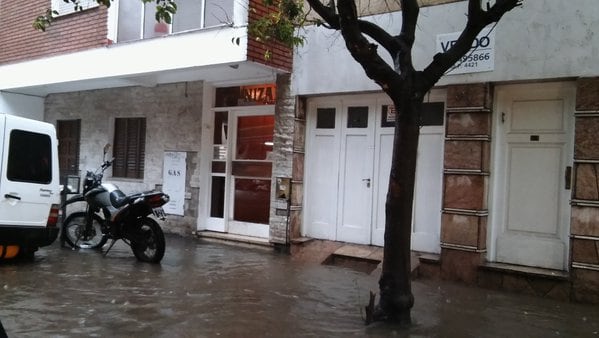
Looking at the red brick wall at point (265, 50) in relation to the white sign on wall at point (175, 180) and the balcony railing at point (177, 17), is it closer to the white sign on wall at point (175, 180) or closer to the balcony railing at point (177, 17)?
the balcony railing at point (177, 17)

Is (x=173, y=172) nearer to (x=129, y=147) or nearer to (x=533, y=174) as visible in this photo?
(x=129, y=147)

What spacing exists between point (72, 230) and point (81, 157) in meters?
4.10

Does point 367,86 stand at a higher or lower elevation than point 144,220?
higher

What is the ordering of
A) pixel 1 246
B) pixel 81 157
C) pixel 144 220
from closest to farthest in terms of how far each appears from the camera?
pixel 1 246
pixel 144 220
pixel 81 157

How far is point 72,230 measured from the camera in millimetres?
8773

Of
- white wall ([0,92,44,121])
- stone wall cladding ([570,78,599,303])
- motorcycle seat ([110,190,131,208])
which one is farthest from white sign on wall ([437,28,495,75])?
white wall ([0,92,44,121])

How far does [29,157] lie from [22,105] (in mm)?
7061

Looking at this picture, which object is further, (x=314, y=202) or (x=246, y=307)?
(x=314, y=202)

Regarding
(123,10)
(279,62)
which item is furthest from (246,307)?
(123,10)

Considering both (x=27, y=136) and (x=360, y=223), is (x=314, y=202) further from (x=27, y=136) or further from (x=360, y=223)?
(x=27, y=136)

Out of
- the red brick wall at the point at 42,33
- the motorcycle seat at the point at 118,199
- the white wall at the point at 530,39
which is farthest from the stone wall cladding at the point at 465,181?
the red brick wall at the point at 42,33

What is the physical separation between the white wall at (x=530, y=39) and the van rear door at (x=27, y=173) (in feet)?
14.9

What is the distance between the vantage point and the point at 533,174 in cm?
686

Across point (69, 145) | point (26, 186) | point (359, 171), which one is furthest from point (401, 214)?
point (69, 145)
